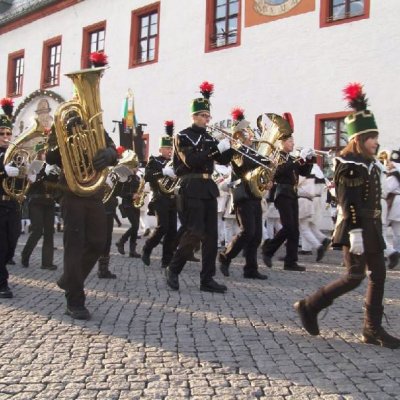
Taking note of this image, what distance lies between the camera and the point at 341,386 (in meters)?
3.64

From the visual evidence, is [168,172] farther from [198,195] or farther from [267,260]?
[267,260]

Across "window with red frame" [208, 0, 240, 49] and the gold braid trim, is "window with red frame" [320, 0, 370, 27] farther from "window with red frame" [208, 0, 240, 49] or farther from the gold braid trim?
the gold braid trim

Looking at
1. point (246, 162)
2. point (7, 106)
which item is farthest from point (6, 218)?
point (246, 162)

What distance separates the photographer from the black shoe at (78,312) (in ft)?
17.5

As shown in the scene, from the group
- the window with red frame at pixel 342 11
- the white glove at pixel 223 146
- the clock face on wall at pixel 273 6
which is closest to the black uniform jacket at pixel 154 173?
the white glove at pixel 223 146

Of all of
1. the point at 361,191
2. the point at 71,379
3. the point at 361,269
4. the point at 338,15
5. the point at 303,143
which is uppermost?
the point at 338,15

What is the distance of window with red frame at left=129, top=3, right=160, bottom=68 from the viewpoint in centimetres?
1984

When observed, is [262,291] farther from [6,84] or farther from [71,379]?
[6,84]

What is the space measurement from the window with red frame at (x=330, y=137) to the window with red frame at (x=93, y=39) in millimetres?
10179

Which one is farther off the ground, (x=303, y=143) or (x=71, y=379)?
(x=303, y=143)

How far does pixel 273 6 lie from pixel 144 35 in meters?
5.81

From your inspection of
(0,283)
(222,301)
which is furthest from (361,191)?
(0,283)

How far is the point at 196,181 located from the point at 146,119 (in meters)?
13.5

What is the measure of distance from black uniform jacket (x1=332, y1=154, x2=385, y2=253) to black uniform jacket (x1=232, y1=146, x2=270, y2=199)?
3160 mm
